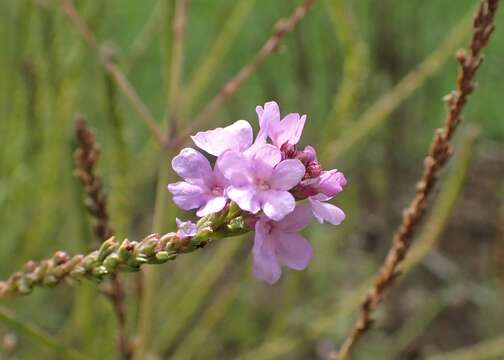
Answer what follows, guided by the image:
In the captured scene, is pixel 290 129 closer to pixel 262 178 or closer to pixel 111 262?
pixel 262 178

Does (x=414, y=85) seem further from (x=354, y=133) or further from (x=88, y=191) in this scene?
(x=88, y=191)

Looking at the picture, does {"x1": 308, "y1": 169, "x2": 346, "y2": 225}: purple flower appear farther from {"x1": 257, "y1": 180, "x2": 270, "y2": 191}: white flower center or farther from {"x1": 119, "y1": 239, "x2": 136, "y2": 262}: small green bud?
{"x1": 119, "y1": 239, "x2": 136, "y2": 262}: small green bud

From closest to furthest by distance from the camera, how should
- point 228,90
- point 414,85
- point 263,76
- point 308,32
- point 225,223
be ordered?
point 225,223 → point 228,90 → point 414,85 → point 263,76 → point 308,32

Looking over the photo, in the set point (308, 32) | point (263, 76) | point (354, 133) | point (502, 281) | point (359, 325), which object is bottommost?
point (359, 325)

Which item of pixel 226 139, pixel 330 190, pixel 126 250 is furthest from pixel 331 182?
pixel 126 250

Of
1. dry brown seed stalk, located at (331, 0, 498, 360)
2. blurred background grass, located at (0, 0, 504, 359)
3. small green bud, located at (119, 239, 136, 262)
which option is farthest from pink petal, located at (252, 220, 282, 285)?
blurred background grass, located at (0, 0, 504, 359)

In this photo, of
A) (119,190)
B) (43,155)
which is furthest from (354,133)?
(43,155)

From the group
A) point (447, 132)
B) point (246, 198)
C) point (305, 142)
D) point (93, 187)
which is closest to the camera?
point (246, 198)
